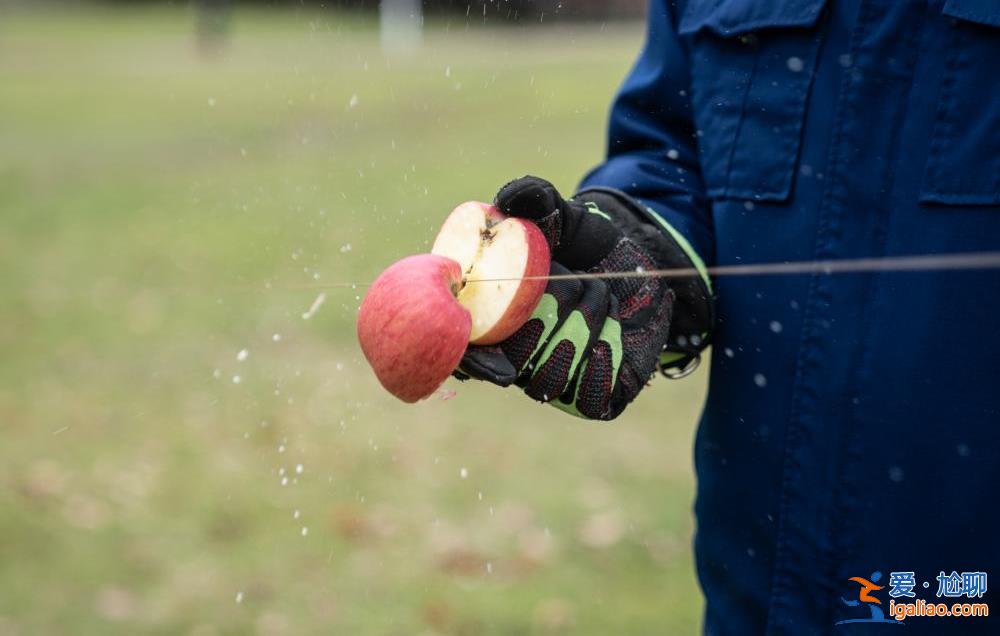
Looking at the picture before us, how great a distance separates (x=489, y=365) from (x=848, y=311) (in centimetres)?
56

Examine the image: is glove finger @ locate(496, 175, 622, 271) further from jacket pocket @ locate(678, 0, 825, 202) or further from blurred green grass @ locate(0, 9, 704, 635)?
blurred green grass @ locate(0, 9, 704, 635)

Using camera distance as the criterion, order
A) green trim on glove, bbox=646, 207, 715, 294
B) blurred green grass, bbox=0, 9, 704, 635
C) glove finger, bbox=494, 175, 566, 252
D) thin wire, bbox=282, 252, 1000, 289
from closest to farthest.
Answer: thin wire, bbox=282, 252, 1000, 289, glove finger, bbox=494, 175, 566, 252, green trim on glove, bbox=646, 207, 715, 294, blurred green grass, bbox=0, 9, 704, 635

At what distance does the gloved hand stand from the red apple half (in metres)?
0.03

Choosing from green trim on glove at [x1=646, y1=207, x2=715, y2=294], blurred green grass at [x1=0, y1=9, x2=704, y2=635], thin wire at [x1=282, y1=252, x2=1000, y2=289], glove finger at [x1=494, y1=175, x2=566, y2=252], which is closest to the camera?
thin wire at [x1=282, y1=252, x2=1000, y2=289]

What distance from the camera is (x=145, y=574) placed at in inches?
165

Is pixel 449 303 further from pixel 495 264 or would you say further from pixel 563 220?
pixel 563 220

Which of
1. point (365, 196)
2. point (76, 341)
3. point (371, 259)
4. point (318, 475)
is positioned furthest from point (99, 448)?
point (365, 196)

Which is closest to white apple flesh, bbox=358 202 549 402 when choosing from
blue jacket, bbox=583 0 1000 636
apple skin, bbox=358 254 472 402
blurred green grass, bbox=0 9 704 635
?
apple skin, bbox=358 254 472 402

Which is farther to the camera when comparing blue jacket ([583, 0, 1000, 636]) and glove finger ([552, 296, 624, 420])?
glove finger ([552, 296, 624, 420])

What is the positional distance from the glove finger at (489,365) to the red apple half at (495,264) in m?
0.02

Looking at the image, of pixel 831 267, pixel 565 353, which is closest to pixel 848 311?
pixel 831 267

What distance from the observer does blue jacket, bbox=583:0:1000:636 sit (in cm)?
162

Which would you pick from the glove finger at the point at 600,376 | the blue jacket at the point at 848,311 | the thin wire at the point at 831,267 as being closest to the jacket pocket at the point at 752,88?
the blue jacket at the point at 848,311

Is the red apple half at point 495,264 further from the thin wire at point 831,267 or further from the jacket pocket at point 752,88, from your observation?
the jacket pocket at point 752,88
